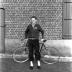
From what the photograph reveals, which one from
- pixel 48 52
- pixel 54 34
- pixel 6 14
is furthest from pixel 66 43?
pixel 6 14

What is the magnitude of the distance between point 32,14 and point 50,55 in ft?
7.38

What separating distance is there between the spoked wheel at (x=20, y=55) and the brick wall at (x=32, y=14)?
1006mm

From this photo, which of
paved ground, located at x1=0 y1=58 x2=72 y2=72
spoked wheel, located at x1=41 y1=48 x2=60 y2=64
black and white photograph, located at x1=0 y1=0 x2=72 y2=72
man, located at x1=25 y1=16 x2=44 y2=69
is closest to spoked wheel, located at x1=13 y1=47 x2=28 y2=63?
black and white photograph, located at x1=0 y1=0 x2=72 y2=72

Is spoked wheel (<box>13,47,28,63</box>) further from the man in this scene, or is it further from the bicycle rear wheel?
the man

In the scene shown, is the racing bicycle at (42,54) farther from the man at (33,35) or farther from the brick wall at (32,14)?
the man at (33,35)

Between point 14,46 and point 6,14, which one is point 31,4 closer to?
point 6,14

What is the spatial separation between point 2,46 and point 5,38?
44 centimetres

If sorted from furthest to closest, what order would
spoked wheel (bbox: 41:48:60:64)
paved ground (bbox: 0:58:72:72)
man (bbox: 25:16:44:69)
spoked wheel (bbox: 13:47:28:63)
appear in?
spoked wheel (bbox: 13:47:28:63), spoked wheel (bbox: 41:48:60:64), man (bbox: 25:16:44:69), paved ground (bbox: 0:58:72:72)

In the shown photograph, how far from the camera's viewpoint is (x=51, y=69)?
8.84 metres

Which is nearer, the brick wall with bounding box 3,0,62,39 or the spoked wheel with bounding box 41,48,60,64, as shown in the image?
the spoked wheel with bounding box 41,48,60,64

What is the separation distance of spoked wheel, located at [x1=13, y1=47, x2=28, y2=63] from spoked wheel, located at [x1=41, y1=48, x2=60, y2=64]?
827 millimetres

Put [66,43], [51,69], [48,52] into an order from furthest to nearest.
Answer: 1. [66,43]
2. [48,52]
3. [51,69]

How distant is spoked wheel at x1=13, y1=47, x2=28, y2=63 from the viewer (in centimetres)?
1024

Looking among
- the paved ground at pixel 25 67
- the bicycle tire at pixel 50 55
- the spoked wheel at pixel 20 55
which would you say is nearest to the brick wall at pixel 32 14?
the bicycle tire at pixel 50 55
